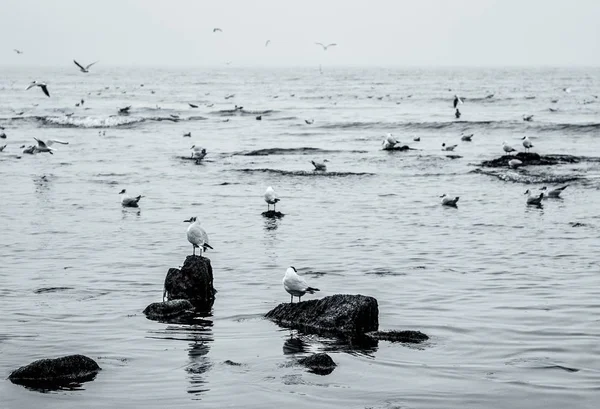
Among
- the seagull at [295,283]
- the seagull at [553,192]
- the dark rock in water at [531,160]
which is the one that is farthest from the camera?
the dark rock in water at [531,160]

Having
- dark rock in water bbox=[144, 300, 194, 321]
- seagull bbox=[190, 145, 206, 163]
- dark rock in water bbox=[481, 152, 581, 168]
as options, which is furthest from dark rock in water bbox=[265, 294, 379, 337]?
seagull bbox=[190, 145, 206, 163]

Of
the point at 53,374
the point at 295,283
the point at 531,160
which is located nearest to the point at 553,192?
the point at 531,160

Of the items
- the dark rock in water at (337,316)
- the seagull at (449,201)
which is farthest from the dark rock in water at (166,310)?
the seagull at (449,201)

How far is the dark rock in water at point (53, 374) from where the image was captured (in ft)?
28.7

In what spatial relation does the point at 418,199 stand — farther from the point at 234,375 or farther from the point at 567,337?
the point at 234,375

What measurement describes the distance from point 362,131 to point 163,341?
3751 centimetres

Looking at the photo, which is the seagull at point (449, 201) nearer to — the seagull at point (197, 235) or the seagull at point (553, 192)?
the seagull at point (553, 192)

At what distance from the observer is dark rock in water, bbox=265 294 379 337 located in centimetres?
1058

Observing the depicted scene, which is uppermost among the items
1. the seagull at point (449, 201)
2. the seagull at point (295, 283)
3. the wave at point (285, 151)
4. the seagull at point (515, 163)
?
the seagull at point (295, 283)

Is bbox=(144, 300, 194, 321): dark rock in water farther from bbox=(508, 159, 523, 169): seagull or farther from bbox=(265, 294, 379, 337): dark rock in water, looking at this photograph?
bbox=(508, 159, 523, 169): seagull

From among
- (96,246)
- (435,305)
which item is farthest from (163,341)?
(96,246)

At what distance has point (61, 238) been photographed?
705 inches

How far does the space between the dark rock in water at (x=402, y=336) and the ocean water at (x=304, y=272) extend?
0.20 meters

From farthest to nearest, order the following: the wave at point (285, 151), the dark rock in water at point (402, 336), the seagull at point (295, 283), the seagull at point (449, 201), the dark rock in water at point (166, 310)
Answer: the wave at point (285, 151) → the seagull at point (449, 201) → the dark rock in water at point (166, 310) → the seagull at point (295, 283) → the dark rock in water at point (402, 336)
